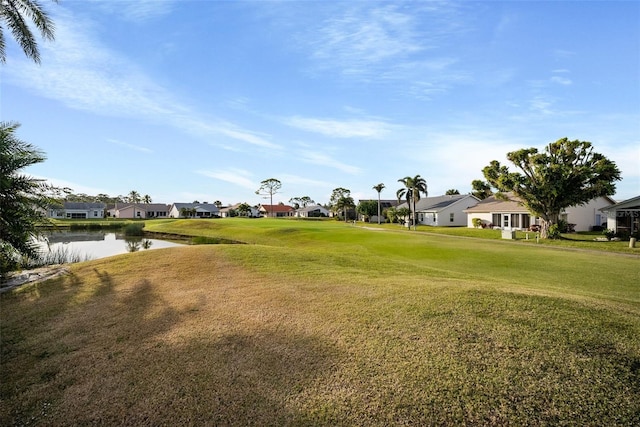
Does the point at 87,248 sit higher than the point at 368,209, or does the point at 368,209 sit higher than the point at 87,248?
the point at 368,209

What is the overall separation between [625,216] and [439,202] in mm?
32628

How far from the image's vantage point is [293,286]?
976cm

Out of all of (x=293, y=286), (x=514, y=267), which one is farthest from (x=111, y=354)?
(x=514, y=267)

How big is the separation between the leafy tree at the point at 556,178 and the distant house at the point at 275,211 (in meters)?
100

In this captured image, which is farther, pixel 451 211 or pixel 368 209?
pixel 368 209

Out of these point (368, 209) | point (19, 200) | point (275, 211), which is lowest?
point (19, 200)

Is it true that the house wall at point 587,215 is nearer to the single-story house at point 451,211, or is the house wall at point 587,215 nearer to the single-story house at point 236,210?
the single-story house at point 451,211

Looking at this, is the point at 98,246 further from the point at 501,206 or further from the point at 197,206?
the point at 197,206

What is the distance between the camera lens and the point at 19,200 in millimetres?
11359

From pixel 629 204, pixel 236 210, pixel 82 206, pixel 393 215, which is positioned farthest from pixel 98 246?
pixel 236 210

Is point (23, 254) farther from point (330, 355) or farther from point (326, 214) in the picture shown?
point (326, 214)

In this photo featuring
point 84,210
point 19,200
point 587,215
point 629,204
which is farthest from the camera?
point 84,210

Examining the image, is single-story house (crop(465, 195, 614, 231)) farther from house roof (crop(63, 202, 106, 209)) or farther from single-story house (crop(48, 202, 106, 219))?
house roof (crop(63, 202, 106, 209))

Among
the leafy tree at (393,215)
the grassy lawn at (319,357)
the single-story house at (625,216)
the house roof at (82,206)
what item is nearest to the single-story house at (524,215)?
the single-story house at (625,216)
